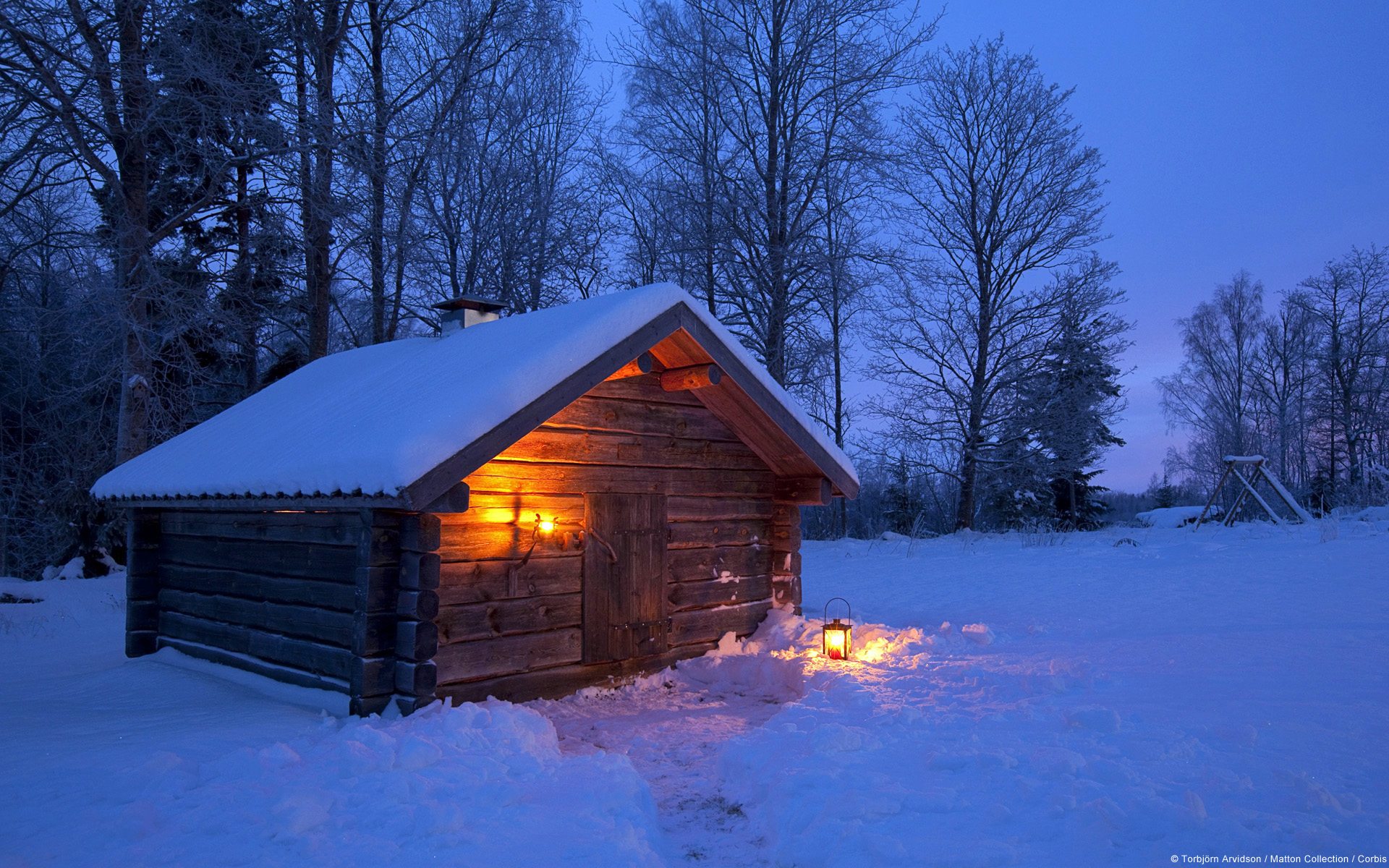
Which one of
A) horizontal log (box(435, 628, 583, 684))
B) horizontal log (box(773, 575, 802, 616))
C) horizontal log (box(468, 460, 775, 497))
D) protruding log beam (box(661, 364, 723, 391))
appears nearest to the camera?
horizontal log (box(435, 628, 583, 684))

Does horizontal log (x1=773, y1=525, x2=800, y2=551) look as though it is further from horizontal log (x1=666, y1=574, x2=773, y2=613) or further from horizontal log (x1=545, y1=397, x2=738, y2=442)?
horizontal log (x1=545, y1=397, x2=738, y2=442)

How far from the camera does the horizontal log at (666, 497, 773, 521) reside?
8570 mm

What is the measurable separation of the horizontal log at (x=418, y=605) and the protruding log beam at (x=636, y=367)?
7.93 feet

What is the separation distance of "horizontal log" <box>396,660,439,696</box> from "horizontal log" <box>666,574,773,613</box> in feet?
9.34

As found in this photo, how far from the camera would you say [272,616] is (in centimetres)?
721

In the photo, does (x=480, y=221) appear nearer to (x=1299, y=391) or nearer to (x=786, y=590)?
(x=786, y=590)

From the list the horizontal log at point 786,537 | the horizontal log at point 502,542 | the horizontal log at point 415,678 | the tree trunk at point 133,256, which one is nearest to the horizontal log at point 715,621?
the horizontal log at point 786,537

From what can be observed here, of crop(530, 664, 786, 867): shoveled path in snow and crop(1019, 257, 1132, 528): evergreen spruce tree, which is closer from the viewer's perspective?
crop(530, 664, 786, 867): shoveled path in snow

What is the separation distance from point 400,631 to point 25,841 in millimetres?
2537

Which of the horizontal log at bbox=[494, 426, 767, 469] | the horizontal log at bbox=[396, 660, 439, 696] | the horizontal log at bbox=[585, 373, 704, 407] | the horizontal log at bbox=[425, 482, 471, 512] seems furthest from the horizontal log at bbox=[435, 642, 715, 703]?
the horizontal log at bbox=[585, 373, 704, 407]

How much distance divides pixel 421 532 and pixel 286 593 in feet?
6.27

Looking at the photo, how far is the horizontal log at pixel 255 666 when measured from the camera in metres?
6.58

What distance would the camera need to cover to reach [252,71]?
12.7 metres

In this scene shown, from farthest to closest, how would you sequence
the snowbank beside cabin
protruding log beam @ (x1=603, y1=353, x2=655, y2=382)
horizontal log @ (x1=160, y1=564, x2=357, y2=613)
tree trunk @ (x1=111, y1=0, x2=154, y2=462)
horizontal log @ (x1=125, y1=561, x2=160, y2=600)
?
1. the snowbank beside cabin
2. tree trunk @ (x1=111, y1=0, x2=154, y2=462)
3. horizontal log @ (x1=125, y1=561, x2=160, y2=600)
4. protruding log beam @ (x1=603, y1=353, x2=655, y2=382)
5. horizontal log @ (x1=160, y1=564, x2=357, y2=613)
